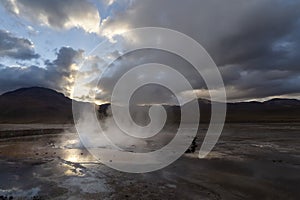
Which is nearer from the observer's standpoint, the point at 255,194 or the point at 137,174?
the point at 255,194

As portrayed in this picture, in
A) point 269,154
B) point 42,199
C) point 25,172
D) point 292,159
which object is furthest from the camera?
point 269,154

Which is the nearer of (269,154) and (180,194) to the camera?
(180,194)

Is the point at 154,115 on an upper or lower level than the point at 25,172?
upper

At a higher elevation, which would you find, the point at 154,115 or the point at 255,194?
the point at 154,115

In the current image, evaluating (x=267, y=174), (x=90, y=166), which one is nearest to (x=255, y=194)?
(x=267, y=174)

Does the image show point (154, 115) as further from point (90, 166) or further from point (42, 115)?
point (42, 115)

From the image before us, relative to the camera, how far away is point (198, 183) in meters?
12.3

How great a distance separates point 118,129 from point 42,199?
30.5m

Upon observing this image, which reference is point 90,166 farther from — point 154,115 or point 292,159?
point 154,115

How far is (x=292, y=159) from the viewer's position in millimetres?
19125

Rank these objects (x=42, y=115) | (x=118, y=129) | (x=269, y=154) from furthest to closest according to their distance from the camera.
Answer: (x=42, y=115), (x=118, y=129), (x=269, y=154)

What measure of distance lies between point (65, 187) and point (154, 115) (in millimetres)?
44853

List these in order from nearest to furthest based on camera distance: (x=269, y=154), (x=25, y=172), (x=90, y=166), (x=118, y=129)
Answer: (x=25, y=172)
(x=90, y=166)
(x=269, y=154)
(x=118, y=129)

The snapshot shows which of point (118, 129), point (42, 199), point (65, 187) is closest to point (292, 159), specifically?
point (65, 187)
